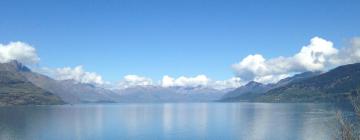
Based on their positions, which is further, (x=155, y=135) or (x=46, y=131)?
(x=46, y=131)

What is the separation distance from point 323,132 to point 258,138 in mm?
29516

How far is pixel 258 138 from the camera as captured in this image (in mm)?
141625

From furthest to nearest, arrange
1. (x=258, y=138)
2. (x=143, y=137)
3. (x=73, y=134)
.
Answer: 1. (x=73, y=134)
2. (x=143, y=137)
3. (x=258, y=138)

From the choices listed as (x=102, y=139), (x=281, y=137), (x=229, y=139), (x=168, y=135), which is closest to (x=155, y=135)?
(x=168, y=135)

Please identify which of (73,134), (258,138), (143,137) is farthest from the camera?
(73,134)

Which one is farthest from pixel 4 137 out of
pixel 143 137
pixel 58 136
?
A: pixel 143 137

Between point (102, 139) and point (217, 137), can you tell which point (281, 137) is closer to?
point (217, 137)

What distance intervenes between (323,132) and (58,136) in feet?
307

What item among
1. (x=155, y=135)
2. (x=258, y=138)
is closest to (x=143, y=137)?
(x=155, y=135)

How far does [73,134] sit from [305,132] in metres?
85.1

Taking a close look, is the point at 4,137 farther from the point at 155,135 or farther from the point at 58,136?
the point at 155,135

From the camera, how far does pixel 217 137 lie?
149 metres

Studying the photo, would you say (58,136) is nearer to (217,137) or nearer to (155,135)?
(155,135)

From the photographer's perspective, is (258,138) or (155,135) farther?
(155,135)
